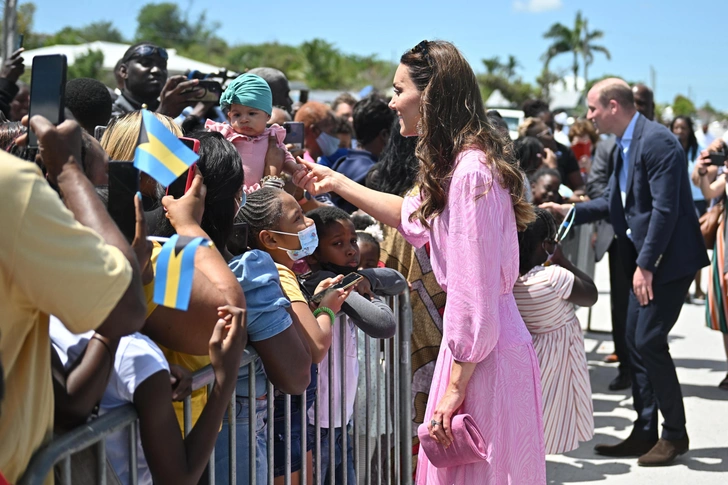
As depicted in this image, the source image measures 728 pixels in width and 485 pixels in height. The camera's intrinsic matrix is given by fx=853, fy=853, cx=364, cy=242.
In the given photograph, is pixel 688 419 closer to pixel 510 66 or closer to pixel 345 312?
pixel 345 312

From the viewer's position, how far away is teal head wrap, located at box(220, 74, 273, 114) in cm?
389

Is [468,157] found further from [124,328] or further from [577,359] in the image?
[577,359]

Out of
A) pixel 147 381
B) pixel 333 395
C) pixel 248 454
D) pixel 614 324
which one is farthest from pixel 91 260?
pixel 614 324

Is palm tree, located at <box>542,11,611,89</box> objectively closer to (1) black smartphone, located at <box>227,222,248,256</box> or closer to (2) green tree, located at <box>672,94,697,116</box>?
(2) green tree, located at <box>672,94,697,116</box>

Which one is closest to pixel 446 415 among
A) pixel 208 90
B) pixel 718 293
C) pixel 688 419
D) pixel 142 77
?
pixel 208 90

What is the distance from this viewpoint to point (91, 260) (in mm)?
1676

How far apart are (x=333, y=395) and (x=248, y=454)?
0.62m

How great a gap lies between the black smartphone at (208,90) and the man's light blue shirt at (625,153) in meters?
2.74

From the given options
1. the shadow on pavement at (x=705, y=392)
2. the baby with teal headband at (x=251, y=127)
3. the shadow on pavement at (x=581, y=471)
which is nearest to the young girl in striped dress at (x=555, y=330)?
the shadow on pavement at (x=581, y=471)

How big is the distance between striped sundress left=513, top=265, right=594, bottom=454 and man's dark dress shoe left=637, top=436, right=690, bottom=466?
3.37 feet

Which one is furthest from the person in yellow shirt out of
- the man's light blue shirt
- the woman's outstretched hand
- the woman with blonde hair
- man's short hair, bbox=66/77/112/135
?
the man's light blue shirt

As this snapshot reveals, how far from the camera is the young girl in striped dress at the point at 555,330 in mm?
4766

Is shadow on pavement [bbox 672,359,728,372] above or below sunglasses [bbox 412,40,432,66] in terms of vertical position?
below

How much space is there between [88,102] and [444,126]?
227 centimetres
